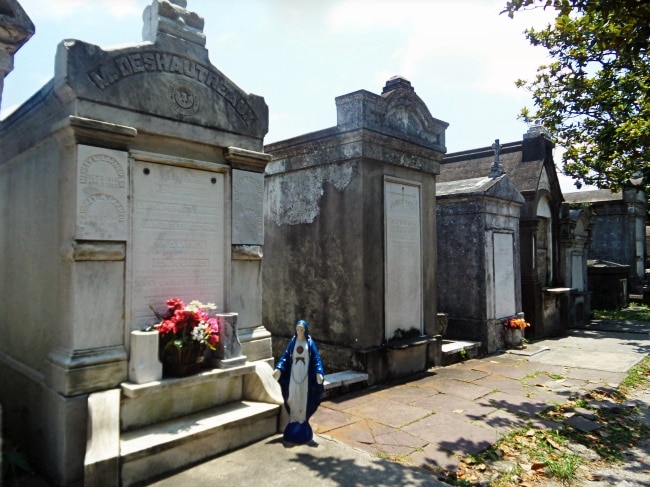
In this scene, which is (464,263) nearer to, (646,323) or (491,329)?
(491,329)

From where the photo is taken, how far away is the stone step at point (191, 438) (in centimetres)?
343

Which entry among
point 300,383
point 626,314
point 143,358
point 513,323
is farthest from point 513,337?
point 626,314

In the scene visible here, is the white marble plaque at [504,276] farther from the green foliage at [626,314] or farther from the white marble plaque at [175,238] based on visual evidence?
the green foliage at [626,314]

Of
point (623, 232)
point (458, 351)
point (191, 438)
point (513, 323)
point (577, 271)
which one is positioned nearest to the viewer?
point (191, 438)

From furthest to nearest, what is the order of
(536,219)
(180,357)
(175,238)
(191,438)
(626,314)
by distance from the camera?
(626,314) → (536,219) → (175,238) → (180,357) → (191,438)

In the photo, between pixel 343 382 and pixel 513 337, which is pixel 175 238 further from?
pixel 513 337

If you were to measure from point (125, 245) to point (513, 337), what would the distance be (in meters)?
8.37

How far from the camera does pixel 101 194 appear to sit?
3924 millimetres

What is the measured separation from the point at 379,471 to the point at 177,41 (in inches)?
176

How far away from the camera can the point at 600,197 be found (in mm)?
22188

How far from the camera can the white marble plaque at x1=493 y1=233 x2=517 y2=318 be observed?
9.36 metres

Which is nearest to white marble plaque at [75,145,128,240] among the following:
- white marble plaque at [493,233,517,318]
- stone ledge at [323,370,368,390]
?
stone ledge at [323,370,368,390]

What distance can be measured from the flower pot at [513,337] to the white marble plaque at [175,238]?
23.1 ft

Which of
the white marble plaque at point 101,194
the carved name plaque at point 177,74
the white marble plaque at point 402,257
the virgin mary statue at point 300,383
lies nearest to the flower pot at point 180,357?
the virgin mary statue at point 300,383
